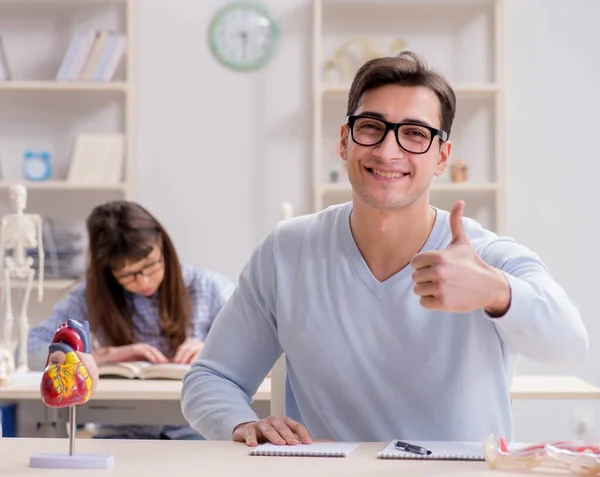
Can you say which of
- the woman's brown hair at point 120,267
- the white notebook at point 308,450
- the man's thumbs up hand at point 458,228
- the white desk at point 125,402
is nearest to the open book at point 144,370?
the white desk at point 125,402

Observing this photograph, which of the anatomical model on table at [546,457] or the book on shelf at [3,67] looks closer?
the anatomical model on table at [546,457]

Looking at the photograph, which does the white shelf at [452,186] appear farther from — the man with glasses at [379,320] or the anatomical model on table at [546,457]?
the anatomical model on table at [546,457]

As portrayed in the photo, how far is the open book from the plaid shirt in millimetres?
244

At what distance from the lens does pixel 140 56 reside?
4648 mm

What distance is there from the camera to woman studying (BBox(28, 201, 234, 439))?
10.9ft

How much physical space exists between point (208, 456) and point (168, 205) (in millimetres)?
3199

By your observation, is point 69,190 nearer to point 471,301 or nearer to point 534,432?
point 534,432

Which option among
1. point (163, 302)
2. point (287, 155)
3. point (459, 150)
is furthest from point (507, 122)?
point (163, 302)

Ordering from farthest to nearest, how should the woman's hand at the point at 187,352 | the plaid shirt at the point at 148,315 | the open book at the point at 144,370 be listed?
the plaid shirt at the point at 148,315
the woman's hand at the point at 187,352
the open book at the point at 144,370

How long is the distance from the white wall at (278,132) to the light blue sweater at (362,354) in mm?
2725

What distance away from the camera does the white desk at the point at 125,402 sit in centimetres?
296

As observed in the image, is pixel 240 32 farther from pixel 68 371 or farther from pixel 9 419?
pixel 68 371

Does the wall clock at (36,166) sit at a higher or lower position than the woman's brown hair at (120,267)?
higher

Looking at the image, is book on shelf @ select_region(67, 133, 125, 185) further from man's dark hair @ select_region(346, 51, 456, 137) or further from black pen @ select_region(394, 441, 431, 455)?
black pen @ select_region(394, 441, 431, 455)
